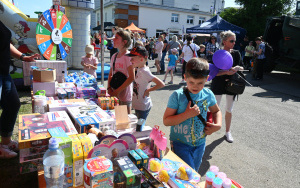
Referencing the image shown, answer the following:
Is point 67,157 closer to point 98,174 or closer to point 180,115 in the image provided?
point 98,174

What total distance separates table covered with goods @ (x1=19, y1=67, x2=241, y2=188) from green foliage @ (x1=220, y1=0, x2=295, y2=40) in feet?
76.4

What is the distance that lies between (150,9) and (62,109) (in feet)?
117

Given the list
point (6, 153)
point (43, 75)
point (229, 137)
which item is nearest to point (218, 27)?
point (229, 137)

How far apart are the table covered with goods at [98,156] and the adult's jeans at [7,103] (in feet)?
2.61

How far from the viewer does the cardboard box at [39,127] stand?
1476 mm

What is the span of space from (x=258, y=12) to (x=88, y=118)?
24681 millimetres

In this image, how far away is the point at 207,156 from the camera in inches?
136

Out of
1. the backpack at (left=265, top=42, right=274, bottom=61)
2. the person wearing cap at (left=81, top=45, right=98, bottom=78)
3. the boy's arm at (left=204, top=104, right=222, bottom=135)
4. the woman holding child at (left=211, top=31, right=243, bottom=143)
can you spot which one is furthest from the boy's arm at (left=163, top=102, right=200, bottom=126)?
the backpack at (left=265, top=42, right=274, bottom=61)

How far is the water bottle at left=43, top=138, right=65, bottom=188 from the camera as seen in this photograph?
1.23 meters

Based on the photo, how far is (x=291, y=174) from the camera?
3086mm

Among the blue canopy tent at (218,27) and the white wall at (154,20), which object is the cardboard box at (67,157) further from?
the white wall at (154,20)

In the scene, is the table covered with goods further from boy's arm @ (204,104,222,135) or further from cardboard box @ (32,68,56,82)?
cardboard box @ (32,68,56,82)

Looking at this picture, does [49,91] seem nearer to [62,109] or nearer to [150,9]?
[62,109]

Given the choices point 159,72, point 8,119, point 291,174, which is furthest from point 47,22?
point 159,72
